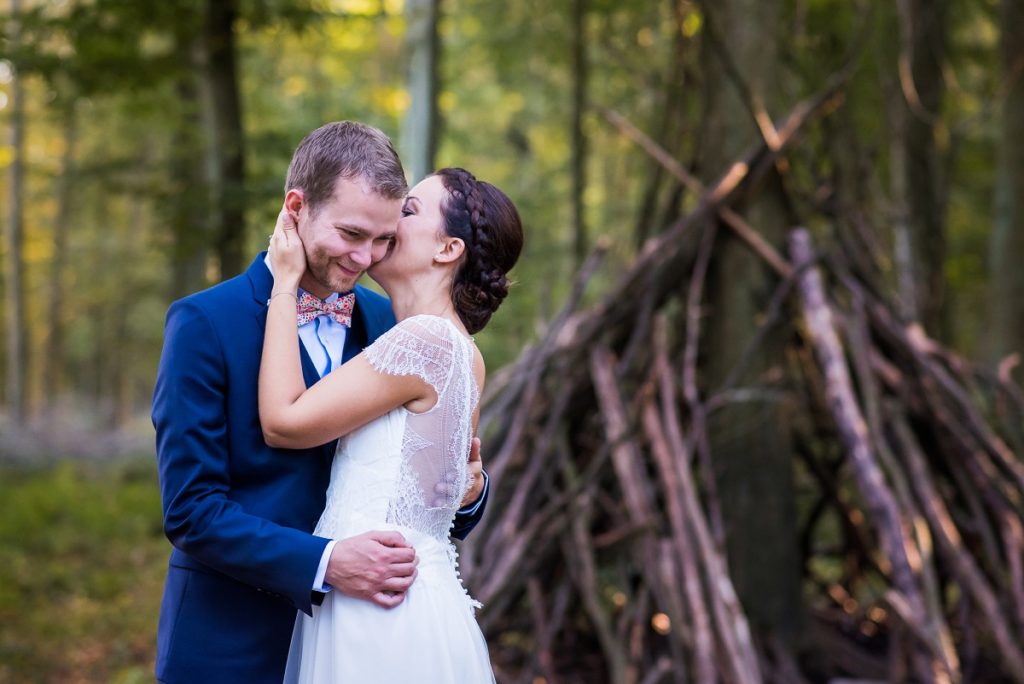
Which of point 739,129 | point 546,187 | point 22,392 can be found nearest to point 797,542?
point 739,129

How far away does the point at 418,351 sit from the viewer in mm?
2012

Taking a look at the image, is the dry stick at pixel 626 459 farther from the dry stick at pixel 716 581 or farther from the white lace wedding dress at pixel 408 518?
the white lace wedding dress at pixel 408 518

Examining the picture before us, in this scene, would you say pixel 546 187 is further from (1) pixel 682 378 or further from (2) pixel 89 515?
(1) pixel 682 378

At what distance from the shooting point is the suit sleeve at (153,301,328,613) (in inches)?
72.7

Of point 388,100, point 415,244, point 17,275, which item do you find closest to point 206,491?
point 415,244

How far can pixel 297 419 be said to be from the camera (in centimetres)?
188

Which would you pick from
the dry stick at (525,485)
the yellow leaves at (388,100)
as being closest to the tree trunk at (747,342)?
the dry stick at (525,485)

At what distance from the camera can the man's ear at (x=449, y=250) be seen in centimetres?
214

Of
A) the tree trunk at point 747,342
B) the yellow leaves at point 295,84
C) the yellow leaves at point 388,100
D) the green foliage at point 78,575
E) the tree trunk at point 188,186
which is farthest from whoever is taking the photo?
the yellow leaves at point 295,84

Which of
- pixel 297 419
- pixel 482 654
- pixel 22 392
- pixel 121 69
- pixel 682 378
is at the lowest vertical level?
pixel 482 654

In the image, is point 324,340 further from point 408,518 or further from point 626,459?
point 626,459

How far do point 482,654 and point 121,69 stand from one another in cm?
576

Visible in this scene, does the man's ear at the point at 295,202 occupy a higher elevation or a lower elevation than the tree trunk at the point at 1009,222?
lower

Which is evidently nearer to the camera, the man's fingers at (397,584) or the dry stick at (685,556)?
the man's fingers at (397,584)
